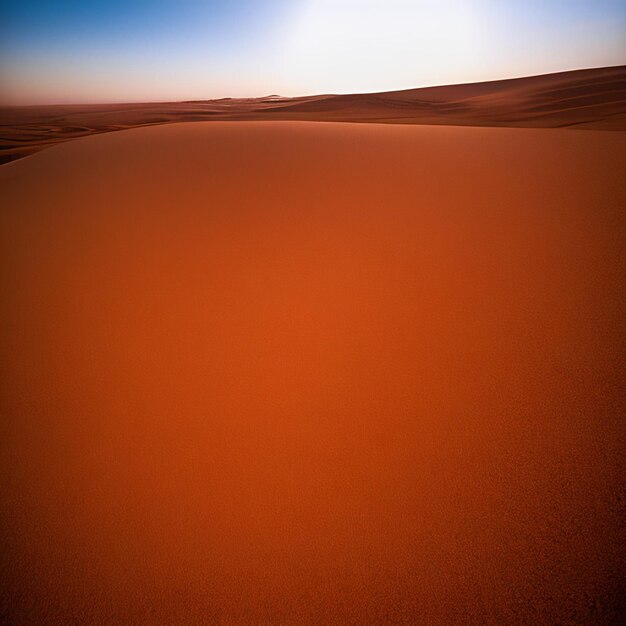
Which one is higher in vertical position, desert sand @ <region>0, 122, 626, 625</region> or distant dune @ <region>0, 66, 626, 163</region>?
distant dune @ <region>0, 66, 626, 163</region>

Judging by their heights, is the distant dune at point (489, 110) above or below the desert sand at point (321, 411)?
above

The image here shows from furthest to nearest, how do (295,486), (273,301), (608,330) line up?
1. (273,301)
2. (608,330)
3. (295,486)

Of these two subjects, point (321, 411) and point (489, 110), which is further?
point (489, 110)

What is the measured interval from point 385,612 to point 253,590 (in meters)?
0.37

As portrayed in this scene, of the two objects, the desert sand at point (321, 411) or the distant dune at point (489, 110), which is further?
the distant dune at point (489, 110)

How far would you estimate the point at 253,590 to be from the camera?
3.49ft

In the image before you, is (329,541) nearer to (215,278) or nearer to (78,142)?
(215,278)

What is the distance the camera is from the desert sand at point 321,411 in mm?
1060

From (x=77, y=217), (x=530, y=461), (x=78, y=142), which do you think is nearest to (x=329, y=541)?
(x=530, y=461)

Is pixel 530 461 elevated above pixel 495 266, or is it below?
below

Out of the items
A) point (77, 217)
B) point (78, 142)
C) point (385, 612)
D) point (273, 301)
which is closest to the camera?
point (385, 612)

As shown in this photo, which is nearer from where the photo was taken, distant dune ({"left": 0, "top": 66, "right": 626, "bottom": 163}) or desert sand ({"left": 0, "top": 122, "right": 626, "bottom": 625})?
desert sand ({"left": 0, "top": 122, "right": 626, "bottom": 625})

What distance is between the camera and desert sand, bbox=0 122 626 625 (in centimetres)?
106

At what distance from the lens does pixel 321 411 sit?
58.3 inches
